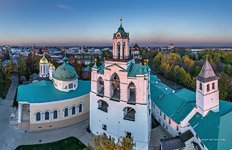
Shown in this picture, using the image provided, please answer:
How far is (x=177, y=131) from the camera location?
23.5 m

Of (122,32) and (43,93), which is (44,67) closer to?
(43,93)

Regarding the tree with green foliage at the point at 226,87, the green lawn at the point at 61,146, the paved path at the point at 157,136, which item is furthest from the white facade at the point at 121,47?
the tree with green foliage at the point at 226,87

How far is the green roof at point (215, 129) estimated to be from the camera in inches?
698

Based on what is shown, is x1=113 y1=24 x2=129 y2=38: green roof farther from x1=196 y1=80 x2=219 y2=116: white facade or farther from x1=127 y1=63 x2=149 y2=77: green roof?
x1=196 y1=80 x2=219 y2=116: white facade

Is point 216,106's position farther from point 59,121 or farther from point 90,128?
point 59,121

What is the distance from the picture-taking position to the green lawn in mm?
21995

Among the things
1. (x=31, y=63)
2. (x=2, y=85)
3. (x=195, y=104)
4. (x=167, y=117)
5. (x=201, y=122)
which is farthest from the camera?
(x=31, y=63)

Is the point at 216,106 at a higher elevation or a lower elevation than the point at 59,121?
higher

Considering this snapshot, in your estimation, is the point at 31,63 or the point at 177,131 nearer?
the point at 177,131

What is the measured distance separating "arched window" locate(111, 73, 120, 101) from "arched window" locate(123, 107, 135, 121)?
154cm

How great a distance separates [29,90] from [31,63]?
36773mm

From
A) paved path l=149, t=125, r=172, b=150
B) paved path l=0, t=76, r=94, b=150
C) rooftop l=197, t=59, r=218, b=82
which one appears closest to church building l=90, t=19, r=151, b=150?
paved path l=149, t=125, r=172, b=150

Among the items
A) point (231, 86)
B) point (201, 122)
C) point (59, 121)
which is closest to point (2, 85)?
point (59, 121)

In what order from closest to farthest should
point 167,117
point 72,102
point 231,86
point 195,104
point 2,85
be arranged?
1. point 195,104
2. point 167,117
3. point 72,102
4. point 231,86
5. point 2,85
